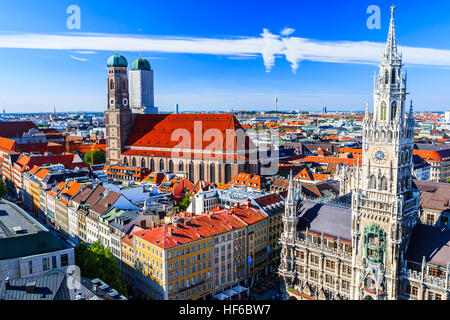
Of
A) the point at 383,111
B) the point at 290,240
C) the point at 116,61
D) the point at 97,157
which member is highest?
the point at 116,61

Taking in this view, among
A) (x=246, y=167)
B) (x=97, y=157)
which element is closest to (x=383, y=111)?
(x=246, y=167)

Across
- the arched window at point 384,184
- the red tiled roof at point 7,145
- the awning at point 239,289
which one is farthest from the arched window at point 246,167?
the red tiled roof at point 7,145

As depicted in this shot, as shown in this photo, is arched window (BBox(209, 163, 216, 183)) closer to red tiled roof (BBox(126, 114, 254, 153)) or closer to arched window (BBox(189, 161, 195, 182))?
red tiled roof (BBox(126, 114, 254, 153))

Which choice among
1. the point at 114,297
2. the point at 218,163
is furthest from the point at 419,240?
the point at 218,163

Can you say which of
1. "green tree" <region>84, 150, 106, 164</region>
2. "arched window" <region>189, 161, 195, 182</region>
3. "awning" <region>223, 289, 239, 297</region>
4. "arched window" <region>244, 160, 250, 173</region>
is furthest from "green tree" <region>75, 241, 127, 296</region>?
"green tree" <region>84, 150, 106, 164</region>

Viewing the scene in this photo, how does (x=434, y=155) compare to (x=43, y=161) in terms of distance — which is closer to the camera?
(x=43, y=161)

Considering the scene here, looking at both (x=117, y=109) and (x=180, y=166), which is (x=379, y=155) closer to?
(x=180, y=166)
